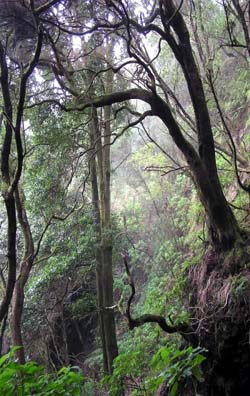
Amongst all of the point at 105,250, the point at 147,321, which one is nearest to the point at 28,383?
the point at 147,321

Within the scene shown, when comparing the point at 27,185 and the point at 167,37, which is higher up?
the point at 167,37

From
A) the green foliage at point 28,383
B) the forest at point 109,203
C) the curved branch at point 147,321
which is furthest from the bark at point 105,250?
the green foliage at point 28,383

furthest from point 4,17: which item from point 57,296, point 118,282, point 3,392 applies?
point 118,282

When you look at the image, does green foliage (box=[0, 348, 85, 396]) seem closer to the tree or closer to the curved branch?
the curved branch

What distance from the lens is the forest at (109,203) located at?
12.1 ft

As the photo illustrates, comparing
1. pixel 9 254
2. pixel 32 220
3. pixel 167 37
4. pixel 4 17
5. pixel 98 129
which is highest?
pixel 4 17

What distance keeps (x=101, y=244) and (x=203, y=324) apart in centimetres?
348

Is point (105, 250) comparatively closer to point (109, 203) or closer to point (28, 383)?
point (109, 203)

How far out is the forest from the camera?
3693 mm

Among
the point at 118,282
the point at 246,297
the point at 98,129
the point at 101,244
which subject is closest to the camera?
the point at 246,297

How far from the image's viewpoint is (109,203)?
7785 millimetres

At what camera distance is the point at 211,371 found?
4.34 m

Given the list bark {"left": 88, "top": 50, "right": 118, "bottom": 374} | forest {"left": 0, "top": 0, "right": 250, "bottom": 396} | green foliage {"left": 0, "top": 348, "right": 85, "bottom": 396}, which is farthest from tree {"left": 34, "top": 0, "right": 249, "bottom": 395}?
green foliage {"left": 0, "top": 348, "right": 85, "bottom": 396}

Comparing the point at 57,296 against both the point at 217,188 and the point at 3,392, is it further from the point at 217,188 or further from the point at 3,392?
the point at 3,392
